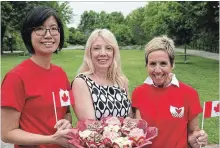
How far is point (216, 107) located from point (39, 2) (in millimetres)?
39429

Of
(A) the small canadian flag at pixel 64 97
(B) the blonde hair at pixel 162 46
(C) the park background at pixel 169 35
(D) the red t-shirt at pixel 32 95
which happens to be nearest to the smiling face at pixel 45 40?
(D) the red t-shirt at pixel 32 95

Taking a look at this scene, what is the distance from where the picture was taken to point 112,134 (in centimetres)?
223

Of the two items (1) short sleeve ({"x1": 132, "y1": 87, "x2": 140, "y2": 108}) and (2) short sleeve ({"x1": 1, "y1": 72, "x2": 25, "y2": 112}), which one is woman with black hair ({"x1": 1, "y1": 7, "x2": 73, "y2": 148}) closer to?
(2) short sleeve ({"x1": 1, "y1": 72, "x2": 25, "y2": 112})

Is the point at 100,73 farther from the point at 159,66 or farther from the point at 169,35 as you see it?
the point at 169,35

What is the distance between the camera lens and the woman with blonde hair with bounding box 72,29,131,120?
8.83 ft

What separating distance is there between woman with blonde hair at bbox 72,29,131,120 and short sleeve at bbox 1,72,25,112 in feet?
1.81

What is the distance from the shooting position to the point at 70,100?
100.0 inches

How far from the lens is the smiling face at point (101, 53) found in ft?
9.45

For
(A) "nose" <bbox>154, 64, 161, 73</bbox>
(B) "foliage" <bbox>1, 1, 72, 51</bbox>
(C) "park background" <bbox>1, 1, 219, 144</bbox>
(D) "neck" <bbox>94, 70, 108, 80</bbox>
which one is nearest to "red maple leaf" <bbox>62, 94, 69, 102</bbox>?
(D) "neck" <bbox>94, 70, 108, 80</bbox>

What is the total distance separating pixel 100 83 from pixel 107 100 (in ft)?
0.64

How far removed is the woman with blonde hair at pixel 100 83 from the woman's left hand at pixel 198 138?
1.82 feet

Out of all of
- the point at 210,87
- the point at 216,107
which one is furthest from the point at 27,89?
the point at 210,87

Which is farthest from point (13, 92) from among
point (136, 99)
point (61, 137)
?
point (136, 99)

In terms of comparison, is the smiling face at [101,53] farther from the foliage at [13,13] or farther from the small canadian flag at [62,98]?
the foliage at [13,13]
